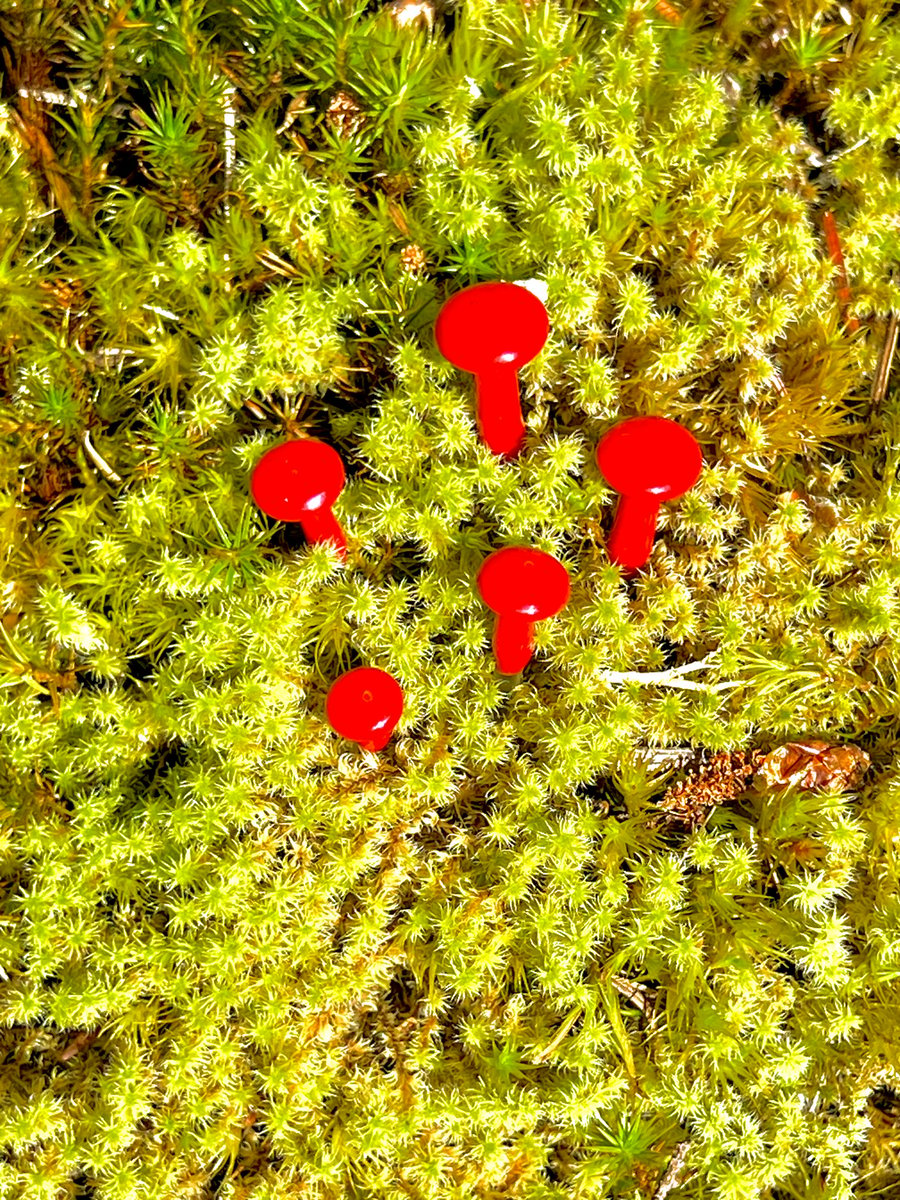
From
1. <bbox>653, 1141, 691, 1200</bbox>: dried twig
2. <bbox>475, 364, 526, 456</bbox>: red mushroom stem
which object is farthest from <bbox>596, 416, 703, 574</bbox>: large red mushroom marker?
<bbox>653, 1141, 691, 1200</bbox>: dried twig

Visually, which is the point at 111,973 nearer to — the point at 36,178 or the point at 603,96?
the point at 36,178

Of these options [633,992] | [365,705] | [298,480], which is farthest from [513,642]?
[633,992]

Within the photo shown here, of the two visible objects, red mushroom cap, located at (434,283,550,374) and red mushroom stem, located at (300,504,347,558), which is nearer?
red mushroom cap, located at (434,283,550,374)

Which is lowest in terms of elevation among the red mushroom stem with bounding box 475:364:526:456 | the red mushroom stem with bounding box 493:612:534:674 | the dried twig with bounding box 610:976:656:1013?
the dried twig with bounding box 610:976:656:1013

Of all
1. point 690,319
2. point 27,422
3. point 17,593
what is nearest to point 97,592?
point 17,593

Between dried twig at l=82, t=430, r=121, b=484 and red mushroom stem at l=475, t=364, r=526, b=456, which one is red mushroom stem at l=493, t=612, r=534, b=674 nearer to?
red mushroom stem at l=475, t=364, r=526, b=456

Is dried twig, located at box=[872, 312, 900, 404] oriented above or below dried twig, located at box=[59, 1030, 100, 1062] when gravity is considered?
above

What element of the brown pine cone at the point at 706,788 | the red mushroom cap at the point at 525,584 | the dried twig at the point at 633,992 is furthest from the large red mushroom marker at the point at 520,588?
the dried twig at the point at 633,992
